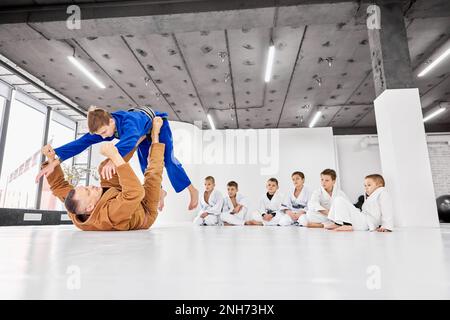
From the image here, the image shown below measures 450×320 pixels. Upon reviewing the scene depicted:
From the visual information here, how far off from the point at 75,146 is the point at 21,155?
5.13 m

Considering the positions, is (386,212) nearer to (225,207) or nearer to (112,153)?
(112,153)

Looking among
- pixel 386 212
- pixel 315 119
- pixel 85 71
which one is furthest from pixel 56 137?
pixel 386 212

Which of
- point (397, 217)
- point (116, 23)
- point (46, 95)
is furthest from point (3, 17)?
point (397, 217)

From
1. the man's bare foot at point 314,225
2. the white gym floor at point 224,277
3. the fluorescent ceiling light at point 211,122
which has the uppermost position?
the fluorescent ceiling light at point 211,122

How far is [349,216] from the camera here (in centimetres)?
256

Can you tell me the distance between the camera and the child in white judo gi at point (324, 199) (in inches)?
128

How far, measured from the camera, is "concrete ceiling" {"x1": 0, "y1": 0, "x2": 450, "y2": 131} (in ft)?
13.7

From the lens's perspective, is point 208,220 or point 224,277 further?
point 208,220

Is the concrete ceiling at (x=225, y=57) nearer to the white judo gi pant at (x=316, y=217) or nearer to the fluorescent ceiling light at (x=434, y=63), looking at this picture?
the fluorescent ceiling light at (x=434, y=63)

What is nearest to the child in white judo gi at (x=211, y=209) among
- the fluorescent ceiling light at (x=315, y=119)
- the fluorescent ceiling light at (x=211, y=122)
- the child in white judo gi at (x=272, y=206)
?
the child in white judo gi at (x=272, y=206)

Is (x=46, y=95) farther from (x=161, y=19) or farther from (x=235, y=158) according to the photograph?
(x=235, y=158)

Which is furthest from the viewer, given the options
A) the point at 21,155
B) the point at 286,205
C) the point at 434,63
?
the point at 21,155

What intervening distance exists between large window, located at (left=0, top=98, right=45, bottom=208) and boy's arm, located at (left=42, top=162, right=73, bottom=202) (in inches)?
174

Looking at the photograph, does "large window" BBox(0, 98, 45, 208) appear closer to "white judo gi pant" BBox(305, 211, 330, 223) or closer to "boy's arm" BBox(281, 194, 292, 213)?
"boy's arm" BBox(281, 194, 292, 213)
